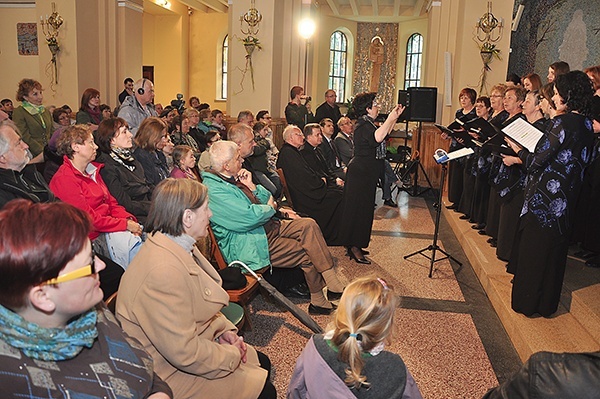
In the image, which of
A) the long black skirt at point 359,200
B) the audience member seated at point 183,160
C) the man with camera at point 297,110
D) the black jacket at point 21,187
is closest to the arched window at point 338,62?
the man with camera at point 297,110

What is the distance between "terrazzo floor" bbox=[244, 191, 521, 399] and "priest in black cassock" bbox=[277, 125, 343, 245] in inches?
13.2

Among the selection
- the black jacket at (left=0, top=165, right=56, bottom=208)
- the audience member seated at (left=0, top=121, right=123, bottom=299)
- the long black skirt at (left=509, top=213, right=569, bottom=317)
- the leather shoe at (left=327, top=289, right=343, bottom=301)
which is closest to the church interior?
the long black skirt at (left=509, top=213, right=569, bottom=317)

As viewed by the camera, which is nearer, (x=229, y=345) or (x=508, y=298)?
(x=229, y=345)

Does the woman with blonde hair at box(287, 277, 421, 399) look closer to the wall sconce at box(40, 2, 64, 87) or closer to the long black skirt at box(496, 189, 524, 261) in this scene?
the long black skirt at box(496, 189, 524, 261)

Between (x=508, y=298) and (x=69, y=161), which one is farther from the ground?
(x=69, y=161)

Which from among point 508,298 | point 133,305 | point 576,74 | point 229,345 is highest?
point 576,74

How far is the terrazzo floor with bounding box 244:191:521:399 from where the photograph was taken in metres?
3.13

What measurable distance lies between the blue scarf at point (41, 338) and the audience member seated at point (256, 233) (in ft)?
7.26

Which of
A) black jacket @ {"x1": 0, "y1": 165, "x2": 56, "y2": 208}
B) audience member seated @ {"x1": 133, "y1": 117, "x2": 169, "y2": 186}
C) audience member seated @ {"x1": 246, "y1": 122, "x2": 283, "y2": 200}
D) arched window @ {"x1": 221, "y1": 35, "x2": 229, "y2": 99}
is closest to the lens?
black jacket @ {"x1": 0, "y1": 165, "x2": 56, "y2": 208}

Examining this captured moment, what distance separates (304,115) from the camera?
30.7 feet

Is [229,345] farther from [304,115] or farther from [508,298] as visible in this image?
[304,115]

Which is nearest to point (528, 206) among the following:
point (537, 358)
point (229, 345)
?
point (229, 345)

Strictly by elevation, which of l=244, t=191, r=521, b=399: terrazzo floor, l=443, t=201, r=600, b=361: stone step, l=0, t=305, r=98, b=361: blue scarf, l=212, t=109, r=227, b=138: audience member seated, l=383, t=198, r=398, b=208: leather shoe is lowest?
l=244, t=191, r=521, b=399: terrazzo floor

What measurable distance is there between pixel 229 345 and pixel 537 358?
133 cm
